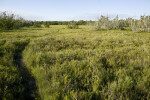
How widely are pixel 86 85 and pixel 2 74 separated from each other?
337 centimetres

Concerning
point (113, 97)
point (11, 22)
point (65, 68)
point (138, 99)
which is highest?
point (11, 22)

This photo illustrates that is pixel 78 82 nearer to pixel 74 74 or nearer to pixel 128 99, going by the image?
pixel 74 74

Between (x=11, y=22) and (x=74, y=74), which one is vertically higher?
(x=11, y=22)

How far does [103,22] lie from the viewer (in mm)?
36938

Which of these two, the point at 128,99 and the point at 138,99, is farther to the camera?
the point at 138,99

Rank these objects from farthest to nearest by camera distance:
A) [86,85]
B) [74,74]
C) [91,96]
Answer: [74,74] → [86,85] → [91,96]

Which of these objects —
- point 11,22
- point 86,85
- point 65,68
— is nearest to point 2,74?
point 65,68

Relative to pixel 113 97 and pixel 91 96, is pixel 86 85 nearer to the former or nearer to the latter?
pixel 91 96

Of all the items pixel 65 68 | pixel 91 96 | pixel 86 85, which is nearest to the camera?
pixel 91 96

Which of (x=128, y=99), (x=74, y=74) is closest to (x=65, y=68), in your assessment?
(x=74, y=74)

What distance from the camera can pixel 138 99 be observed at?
9.91 feet

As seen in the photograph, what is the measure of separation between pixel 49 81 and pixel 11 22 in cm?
3401

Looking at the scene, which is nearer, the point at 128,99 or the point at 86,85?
the point at 128,99

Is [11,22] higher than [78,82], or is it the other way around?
[11,22]
